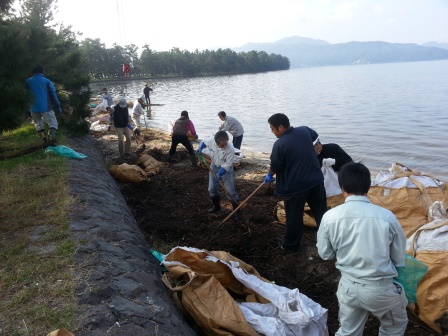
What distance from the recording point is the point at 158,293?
2.91 metres

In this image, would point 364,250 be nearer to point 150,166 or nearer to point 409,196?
point 409,196

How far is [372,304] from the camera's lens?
2.38m

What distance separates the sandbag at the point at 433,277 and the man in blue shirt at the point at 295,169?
136 cm

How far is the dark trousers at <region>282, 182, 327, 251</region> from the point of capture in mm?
4676

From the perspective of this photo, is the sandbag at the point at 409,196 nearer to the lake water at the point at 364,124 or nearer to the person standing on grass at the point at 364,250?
the person standing on grass at the point at 364,250

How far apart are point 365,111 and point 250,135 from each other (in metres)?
9.89

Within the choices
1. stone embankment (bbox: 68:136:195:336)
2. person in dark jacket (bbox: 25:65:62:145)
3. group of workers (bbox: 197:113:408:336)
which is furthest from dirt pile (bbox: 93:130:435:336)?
person in dark jacket (bbox: 25:65:62:145)

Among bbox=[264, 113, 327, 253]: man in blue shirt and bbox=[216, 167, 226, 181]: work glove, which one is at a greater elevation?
bbox=[264, 113, 327, 253]: man in blue shirt

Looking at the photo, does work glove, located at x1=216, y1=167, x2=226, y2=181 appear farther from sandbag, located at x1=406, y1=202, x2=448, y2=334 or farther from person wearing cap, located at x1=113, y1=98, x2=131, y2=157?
person wearing cap, located at x1=113, y1=98, x2=131, y2=157

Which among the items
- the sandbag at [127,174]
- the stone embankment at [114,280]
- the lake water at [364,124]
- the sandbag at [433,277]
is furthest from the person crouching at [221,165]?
the lake water at [364,124]

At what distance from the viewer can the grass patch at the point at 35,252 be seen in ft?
7.95

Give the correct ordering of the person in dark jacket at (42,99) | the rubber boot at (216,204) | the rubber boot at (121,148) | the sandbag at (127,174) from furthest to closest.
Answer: the rubber boot at (121,148)
the sandbag at (127,174)
the person in dark jacket at (42,99)
the rubber boot at (216,204)

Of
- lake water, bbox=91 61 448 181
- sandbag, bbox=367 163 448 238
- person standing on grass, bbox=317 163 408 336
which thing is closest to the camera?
person standing on grass, bbox=317 163 408 336

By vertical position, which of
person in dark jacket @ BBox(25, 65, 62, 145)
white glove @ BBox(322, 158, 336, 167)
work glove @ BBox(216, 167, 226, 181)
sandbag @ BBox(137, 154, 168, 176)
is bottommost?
sandbag @ BBox(137, 154, 168, 176)
